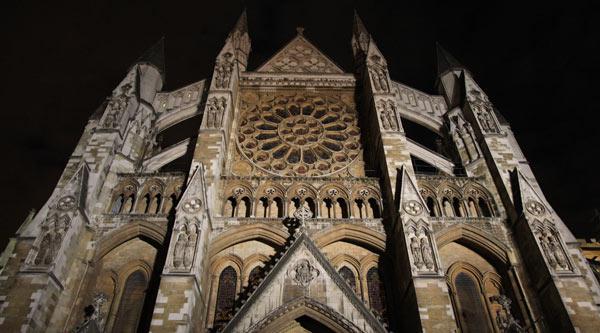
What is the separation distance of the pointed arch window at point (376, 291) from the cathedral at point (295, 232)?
0.13ft

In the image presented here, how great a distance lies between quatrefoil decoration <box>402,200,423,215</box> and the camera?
10758 mm

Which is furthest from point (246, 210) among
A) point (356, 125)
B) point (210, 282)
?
point (356, 125)

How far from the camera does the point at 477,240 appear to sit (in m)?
11.5

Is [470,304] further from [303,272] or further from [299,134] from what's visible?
[299,134]

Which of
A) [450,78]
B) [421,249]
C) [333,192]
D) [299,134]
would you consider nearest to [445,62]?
[450,78]

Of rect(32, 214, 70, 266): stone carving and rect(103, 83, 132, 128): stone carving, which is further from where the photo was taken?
rect(103, 83, 132, 128): stone carving

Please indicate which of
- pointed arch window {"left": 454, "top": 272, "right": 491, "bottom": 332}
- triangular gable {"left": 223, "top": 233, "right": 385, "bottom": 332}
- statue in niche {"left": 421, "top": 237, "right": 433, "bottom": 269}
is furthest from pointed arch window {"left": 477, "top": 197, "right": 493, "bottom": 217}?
triangular gable {"left": 223, "top": 233, "right": 385, "bottom": 332}

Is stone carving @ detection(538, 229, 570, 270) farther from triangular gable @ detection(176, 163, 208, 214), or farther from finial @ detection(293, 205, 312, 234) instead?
triangular gable @ detection(176, 163, 208, 214)

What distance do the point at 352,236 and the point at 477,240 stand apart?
3.37m

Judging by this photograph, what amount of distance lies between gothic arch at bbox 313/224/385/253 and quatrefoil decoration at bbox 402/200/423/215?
1148mm

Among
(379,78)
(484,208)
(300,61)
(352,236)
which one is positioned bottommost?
(352,236)

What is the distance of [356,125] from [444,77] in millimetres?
4227

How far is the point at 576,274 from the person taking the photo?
9.71 metres

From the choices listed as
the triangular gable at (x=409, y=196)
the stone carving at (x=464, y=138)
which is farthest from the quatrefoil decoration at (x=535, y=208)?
the stone carving at (x=464, y=138)
